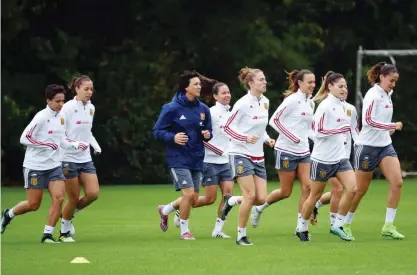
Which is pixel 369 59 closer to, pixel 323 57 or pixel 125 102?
pixel 323 57

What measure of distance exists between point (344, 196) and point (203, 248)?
2.10 metres

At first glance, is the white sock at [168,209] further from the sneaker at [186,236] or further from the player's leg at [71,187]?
the player's leg at [71,187]

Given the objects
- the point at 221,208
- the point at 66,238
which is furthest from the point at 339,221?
the point at 66,238

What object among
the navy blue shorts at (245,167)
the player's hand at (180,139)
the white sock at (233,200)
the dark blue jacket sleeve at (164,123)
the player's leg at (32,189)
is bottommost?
the white sock at (233,200)

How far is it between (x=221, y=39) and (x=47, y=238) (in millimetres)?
17967

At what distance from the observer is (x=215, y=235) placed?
669 inches

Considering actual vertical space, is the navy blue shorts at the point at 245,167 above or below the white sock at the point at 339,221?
above

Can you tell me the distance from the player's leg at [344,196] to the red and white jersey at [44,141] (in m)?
3.39

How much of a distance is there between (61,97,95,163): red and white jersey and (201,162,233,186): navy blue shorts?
72.2 inches

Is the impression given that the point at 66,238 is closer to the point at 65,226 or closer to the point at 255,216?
the point at 65,226

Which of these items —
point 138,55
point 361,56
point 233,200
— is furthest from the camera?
point 138,55

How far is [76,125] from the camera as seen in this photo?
16984 mm

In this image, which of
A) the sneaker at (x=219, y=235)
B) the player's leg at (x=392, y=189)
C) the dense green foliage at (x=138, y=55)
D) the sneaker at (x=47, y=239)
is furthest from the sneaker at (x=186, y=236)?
the dense green foliage at (x=138, y=55)

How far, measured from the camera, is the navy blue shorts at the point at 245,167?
15.4 meters
